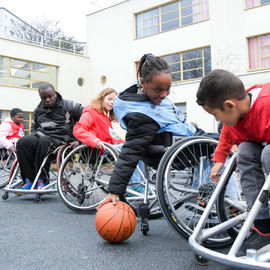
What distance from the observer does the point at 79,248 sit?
2.20 meters

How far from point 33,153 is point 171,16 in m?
13.7

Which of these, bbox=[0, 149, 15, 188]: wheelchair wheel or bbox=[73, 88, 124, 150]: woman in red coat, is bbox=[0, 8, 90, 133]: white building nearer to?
bbox=[0, 149, 15, 188]: wheelchair wheel

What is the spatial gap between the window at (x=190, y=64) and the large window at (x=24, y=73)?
7.22m

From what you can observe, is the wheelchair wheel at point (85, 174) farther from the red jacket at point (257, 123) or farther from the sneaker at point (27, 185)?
the red jacket at point (257, 123)

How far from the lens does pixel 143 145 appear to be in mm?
2385

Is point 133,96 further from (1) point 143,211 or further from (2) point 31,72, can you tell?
(2) point 31,72

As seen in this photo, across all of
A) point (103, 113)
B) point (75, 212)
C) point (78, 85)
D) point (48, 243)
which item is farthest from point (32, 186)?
point (78, 85)

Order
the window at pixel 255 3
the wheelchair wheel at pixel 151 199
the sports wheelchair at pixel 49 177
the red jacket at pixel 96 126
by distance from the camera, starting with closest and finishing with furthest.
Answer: the wheelchair wheel at pixel 151 199 < the red jacket at pixel 96 126 < the sports wheelchair at pixel 49 177 < the window at pixel 255 3

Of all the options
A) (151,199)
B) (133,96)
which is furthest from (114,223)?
(133,96)

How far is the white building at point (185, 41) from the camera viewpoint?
1356 cm

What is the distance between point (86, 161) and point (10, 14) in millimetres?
30659

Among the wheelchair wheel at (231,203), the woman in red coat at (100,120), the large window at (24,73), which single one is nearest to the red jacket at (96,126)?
the woman in red coat at (100,120)

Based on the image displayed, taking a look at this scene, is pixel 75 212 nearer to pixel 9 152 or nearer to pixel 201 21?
pixel 9 152

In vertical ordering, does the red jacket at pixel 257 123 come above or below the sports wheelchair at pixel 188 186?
above
